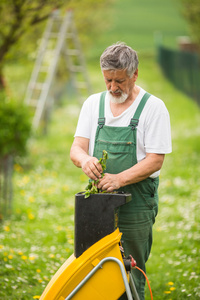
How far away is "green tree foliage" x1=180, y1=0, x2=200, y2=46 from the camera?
1545 centimetres

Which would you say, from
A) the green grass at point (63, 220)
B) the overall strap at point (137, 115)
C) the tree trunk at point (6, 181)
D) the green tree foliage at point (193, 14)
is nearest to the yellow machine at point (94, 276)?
the overall strap at point (137, 115)

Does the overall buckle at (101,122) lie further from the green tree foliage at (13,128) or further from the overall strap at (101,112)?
the green tree foliage at (13,128)

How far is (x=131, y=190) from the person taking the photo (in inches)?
127

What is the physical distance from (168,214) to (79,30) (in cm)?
1073

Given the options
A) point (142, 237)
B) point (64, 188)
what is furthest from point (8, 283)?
point (64, 188)

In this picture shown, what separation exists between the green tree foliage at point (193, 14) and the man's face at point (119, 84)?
13270 millimetres

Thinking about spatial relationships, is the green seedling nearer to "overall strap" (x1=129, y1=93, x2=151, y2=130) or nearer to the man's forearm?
the man's forearm

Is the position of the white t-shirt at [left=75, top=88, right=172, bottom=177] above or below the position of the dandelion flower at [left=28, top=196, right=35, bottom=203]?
above

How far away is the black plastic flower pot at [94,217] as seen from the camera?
285cm

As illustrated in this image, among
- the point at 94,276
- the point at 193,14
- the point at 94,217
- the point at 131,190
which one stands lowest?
the point at 94,276

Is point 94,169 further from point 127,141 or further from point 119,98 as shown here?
point 119,98

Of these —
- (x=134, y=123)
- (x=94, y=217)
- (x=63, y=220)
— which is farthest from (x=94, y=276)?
(x=63, y=220)

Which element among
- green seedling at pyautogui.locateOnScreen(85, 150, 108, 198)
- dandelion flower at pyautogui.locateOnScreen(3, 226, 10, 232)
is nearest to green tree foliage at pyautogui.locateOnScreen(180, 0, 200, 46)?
dandelion flower at pyautogui.locateOnScreen(3, 226, 10, 232)

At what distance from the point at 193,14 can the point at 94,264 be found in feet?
47.6
